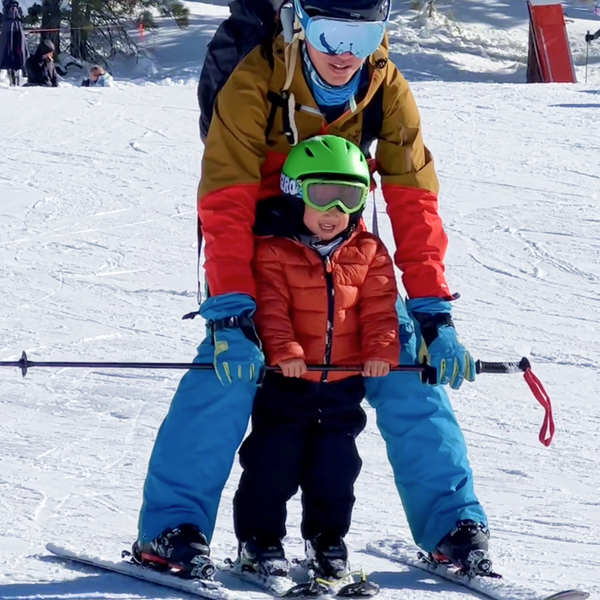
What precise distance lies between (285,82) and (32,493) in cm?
171

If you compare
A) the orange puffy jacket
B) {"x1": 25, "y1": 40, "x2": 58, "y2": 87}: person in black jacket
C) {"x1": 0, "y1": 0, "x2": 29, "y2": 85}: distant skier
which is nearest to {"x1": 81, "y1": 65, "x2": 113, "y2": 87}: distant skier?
{"x1": 25, "y1": 40, "x2": 58, "y2": 87}: person in black jacket

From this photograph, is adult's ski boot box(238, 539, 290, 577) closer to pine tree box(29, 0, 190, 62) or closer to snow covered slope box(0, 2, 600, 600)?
snow covered slope box(0, 2, 600, 600)

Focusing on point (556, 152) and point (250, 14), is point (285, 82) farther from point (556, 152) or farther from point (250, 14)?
point (556, 152)

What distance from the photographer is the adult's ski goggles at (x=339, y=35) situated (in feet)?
10.3

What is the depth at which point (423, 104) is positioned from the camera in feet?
42.5

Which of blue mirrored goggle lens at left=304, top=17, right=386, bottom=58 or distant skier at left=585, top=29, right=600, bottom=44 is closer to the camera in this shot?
blue mirrored goggle lens at left=304, top=17, right=386, bottom=58

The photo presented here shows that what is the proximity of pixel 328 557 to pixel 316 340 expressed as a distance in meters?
0.55

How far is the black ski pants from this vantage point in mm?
3160

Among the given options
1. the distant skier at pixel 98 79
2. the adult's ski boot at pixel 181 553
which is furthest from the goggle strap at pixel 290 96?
the distant skier at pixel 98 79

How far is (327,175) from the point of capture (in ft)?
10.2

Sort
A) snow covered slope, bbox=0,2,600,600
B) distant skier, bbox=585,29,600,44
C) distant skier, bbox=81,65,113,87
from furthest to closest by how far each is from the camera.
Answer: distant skier, bbox=585,29,600,44 → distant skier, bbox=81,65,113,87 → snow covered slope, bbox=0,2,600,600

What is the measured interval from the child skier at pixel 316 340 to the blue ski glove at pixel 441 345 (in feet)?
0.33

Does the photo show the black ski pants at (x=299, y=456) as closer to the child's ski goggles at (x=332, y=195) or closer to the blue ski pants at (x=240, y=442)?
the blue ski pants at (x=240, y=442)

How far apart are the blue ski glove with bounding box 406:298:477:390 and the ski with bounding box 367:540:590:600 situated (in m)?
0.48
